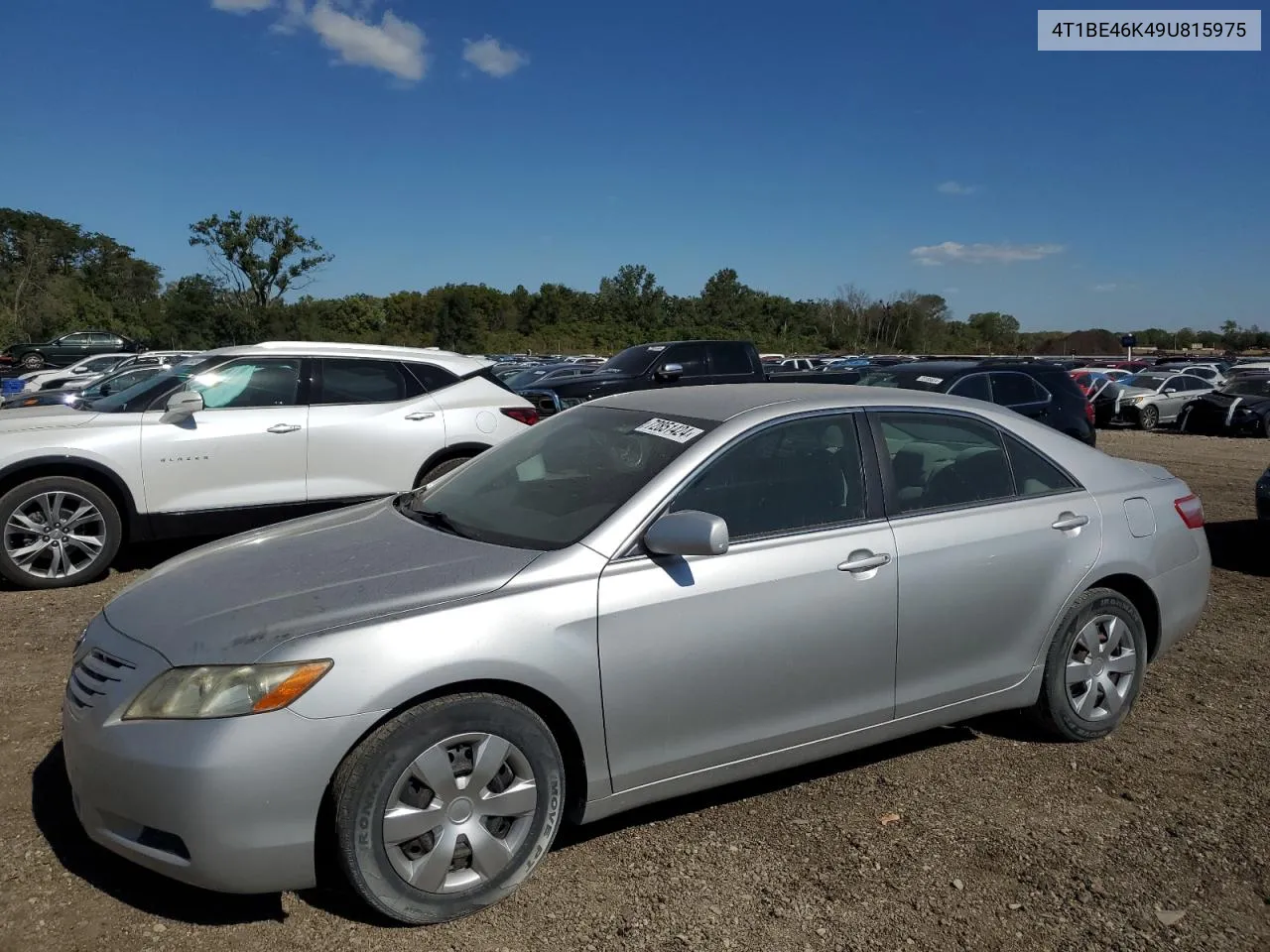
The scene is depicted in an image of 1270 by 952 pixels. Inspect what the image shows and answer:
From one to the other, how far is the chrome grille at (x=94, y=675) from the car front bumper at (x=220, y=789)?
100 millimetres

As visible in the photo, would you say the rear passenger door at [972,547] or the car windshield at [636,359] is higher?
the car windshield at [636,359]

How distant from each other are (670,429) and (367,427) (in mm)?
4461

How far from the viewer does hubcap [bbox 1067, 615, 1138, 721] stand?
408cm

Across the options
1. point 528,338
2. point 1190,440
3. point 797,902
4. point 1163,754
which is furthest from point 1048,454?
point 528,338

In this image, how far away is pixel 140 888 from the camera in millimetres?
3002

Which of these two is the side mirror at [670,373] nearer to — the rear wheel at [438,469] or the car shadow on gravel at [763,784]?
the rear wheel at [438,469]

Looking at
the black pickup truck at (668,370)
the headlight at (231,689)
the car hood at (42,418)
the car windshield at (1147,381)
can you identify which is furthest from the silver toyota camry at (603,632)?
the car windshield at (1147,381)

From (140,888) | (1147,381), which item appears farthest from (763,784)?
(1147,381)

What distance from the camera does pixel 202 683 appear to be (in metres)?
2.65

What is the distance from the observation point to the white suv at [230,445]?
260 inches

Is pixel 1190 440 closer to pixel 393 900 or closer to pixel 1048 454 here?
pixel 1048 454

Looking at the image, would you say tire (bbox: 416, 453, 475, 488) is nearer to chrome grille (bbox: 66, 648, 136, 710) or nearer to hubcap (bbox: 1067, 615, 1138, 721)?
chrome grille (bbox: 66, 648, 136, 710)

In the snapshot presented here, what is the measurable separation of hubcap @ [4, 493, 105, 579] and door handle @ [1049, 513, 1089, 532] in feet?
19.8

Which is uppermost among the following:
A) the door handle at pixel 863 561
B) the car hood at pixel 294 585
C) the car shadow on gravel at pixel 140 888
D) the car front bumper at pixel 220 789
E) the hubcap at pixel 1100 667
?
the car hood at pixel 294 585
